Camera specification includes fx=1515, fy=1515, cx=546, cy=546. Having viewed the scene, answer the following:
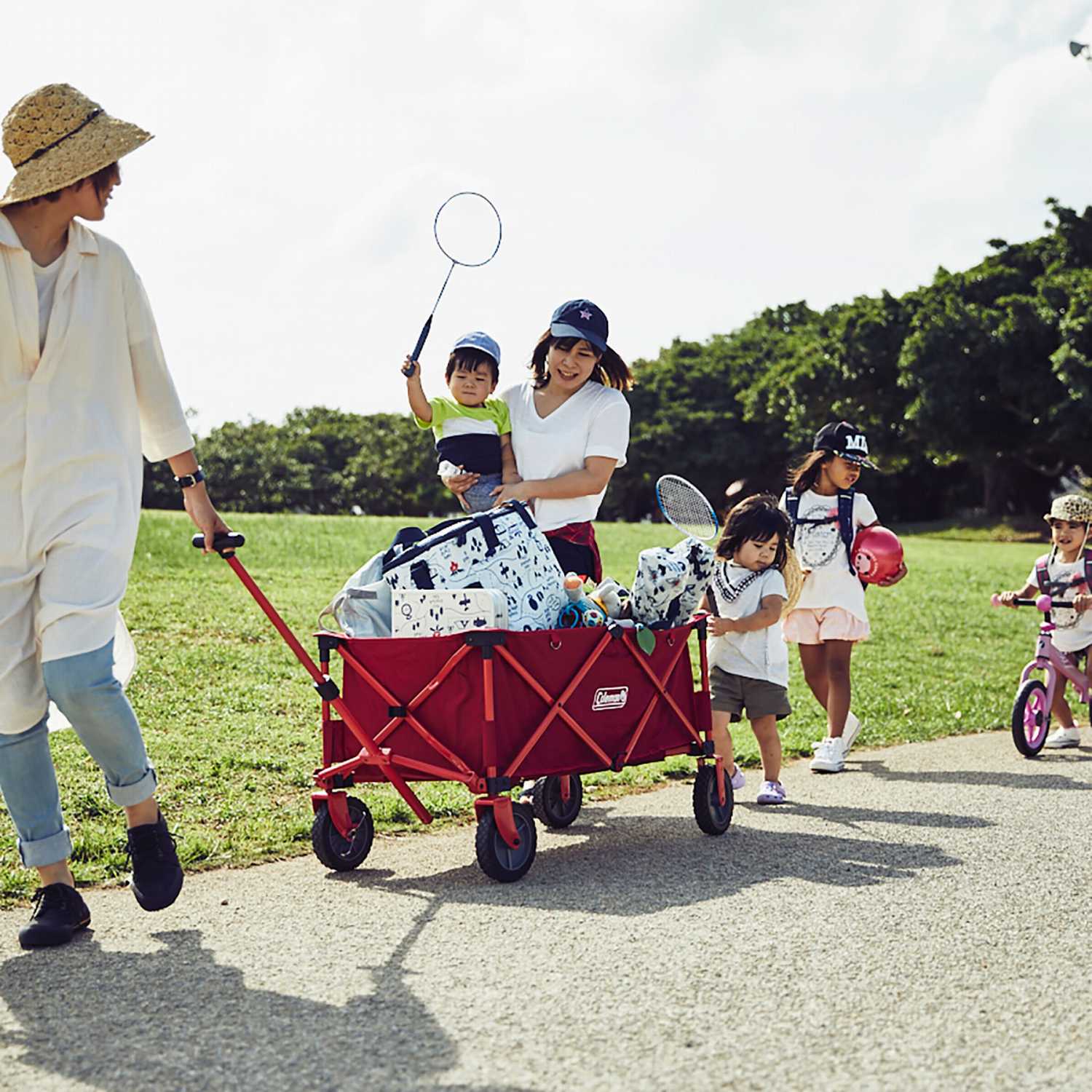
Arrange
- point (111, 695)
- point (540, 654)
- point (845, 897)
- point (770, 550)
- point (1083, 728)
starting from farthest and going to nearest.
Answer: point (1083, 728), point (770, 550), point (540, 654), point (845, 897), point (111, 695)

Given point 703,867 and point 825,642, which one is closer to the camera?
point 703,867

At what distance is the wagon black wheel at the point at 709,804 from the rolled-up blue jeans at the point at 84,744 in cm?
224

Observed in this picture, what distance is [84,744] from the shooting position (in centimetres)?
414

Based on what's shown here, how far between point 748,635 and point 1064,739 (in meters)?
2.84

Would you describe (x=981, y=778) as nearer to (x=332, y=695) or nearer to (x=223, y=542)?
(x=332, y=695)

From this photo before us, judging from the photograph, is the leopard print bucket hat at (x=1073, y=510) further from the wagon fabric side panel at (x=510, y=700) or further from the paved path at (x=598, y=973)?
the wagon fabric side panel at (x=510, y=700)

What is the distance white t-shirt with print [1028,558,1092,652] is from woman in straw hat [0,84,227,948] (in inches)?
238

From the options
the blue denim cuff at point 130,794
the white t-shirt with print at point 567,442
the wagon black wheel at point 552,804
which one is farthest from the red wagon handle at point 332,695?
the white t-shirt with print at point 567,442

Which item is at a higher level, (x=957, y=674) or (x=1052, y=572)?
(x=1052, y=572)

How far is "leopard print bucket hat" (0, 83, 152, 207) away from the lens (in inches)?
158

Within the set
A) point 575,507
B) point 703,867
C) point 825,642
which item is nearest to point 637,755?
point 703,867

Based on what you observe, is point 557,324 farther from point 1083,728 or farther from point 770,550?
point 1083,728

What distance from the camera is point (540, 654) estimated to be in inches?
199

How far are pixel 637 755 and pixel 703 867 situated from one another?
55cm
